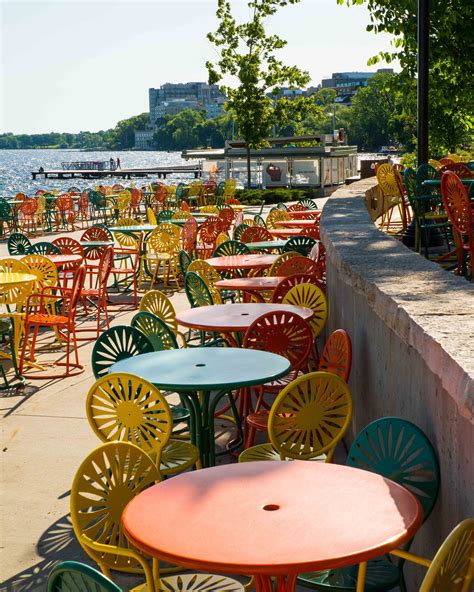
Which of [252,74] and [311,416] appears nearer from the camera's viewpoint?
[311,416]

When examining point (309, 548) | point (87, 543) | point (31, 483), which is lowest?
point (31, 483)

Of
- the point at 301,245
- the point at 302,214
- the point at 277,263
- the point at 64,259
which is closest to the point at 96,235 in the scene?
the point at 64,259

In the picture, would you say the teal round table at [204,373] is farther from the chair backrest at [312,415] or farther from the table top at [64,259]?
the table top at [64,259]

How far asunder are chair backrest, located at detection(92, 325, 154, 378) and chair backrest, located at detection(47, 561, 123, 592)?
3.38 m

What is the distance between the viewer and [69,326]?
9.41 metres

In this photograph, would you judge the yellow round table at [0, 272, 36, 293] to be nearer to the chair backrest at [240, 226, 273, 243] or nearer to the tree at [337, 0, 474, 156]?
the chair backrest at [240, 226, 273, 243]

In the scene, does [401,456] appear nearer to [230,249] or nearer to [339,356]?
[339,356]

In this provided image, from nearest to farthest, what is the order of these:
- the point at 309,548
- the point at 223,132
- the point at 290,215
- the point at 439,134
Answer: the point at 309,548 < the point at 290,215 < the point at 439,134 < the point at 223,132

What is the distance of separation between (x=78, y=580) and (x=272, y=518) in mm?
880

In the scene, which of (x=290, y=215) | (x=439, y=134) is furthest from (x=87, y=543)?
(x=439, y=134)

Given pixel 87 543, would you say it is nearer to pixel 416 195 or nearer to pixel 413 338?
pixel 413 338

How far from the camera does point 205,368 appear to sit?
5656 mm

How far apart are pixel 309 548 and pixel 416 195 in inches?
303

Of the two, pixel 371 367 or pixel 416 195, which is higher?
pixel 416 195
